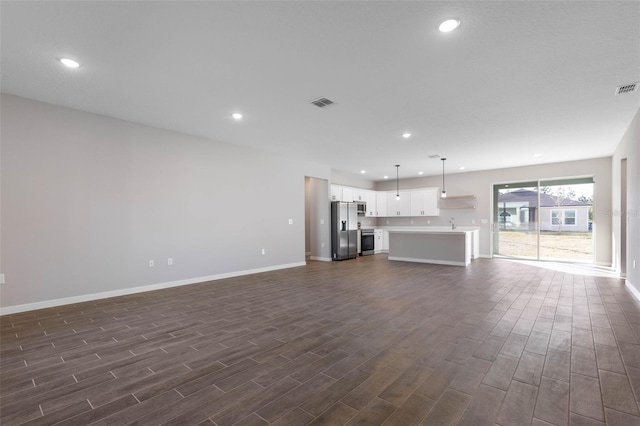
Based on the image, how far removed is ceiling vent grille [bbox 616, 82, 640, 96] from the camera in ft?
11.3

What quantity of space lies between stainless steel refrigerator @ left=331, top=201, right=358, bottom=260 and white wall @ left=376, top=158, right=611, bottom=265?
114 inches

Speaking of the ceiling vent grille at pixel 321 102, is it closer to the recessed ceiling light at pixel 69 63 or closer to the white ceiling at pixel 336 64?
the white ceiling at pixel 336 64

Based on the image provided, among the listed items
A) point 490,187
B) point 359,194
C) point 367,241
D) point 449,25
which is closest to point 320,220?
point 359,194

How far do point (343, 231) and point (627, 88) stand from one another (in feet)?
21.1

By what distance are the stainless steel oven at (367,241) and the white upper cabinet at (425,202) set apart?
1.81 meters

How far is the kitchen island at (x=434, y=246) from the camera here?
7.41 meters

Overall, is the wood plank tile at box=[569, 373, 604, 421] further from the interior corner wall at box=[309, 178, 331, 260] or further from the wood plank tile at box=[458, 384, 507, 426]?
the interior corner wall at box=[309, 178, 331, 260]

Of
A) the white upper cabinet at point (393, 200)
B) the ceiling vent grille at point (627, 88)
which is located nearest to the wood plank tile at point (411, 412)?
the ceiling vent grille at point (627, 88)

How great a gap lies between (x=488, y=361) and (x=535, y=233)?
Result: 25.6 feet

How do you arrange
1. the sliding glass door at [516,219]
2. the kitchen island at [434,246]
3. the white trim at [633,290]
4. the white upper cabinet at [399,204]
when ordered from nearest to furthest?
the white trim at [633,290] < the kitchen island at [434,246] < the sliding glass door at [516,219] < the white upper cabinet at [399,204]

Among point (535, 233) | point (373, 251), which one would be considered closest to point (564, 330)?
point (535, 233)

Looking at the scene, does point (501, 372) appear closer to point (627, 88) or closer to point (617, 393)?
point (617, 393)

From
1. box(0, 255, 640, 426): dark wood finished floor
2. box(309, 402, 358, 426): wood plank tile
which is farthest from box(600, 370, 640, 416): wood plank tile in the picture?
box(309, 402, 358, 426): wood plank tile

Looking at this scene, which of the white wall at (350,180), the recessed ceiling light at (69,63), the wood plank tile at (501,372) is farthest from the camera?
the white wall at (350,180)
